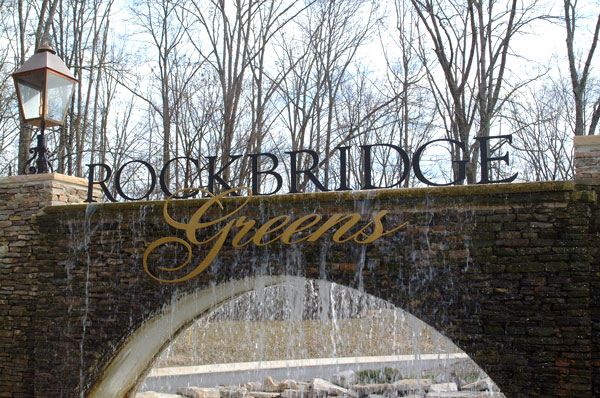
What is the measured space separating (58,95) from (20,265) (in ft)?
8.20

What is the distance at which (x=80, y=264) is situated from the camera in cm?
722

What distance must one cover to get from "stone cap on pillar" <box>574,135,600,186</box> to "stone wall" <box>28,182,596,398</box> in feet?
0.78

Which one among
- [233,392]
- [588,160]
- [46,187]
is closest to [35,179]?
[46,187]

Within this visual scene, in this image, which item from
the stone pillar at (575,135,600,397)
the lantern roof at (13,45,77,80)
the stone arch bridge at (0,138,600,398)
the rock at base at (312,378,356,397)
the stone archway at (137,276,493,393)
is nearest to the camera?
the stone pillar at (575,135,600,397)

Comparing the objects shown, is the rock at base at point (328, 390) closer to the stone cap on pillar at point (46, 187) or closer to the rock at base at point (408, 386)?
the rock at base at point (408, 386)

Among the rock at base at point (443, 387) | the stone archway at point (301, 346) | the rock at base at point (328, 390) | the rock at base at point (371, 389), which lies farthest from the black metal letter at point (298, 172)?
the rock at base at point (443, 387)

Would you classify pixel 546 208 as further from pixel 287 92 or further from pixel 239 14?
pixel 287 92

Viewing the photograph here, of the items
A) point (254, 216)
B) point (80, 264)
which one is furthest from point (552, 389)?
point (80, 264)

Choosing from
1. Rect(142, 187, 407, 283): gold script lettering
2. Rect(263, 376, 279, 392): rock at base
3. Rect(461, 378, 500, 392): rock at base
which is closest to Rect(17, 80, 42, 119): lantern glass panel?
Rect(142, 187, 407, 283): gold script lettering

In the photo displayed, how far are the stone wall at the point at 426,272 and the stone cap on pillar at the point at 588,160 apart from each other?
24 centimetres

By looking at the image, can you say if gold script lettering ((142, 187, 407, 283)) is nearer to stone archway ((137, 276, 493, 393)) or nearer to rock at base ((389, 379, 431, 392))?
stone archway ((137, 276, 493, 393))

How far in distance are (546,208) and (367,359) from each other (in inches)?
265

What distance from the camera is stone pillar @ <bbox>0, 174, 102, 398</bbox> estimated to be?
24.1 feet

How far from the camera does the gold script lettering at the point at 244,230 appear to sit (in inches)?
233
